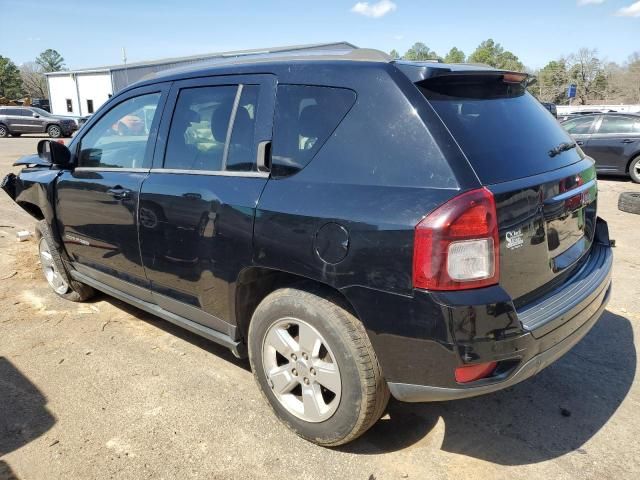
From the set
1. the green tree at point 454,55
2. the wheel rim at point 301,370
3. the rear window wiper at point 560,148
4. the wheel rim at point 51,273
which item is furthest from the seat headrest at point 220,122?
the green tree at point 454,55

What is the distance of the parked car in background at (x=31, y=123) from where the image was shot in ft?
Result: 87.6

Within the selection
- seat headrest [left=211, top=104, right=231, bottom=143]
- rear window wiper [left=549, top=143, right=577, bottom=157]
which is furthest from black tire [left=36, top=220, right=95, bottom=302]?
rear window wiper [left=549, top=143, right=577, bottom=157]

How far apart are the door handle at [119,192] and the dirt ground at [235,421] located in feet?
3.76

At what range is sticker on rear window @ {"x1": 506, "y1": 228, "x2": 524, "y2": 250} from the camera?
2.06 m

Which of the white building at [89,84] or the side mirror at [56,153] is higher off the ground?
the white building at [89,84]

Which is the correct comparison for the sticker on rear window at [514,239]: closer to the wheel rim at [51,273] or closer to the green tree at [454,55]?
the wheel rim at [51,273]

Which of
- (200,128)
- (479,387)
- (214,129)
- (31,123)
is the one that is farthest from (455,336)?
(31,123)

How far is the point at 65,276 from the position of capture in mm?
4414

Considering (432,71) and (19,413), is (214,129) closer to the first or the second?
(432,71)

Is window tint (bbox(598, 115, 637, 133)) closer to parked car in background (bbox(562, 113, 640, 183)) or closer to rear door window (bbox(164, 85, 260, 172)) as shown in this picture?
parked car in background (bbox(562, 113, 640, 183))

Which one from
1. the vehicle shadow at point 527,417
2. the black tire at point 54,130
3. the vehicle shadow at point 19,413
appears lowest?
the vehicle shadow at point 527,417

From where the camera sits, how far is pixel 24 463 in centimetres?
248

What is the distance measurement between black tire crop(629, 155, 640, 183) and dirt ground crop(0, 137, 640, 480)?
860 cm

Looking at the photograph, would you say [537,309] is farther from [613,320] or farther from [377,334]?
[613,320]
